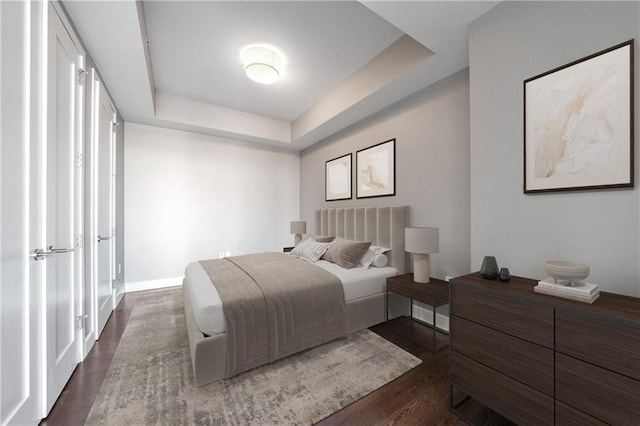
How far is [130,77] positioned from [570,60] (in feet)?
12.1

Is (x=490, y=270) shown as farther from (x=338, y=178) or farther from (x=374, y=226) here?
(x=338, y=178)

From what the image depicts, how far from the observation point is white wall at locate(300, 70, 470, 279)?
2357 mm

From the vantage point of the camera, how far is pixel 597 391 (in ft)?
3.15

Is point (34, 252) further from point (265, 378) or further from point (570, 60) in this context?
point (570, 60)

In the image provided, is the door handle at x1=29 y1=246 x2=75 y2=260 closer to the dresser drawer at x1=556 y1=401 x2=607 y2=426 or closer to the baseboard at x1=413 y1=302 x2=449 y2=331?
the dresser drawer at x1=556 y1=401 x2=607 y2=426

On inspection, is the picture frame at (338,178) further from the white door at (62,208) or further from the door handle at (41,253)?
the door handle at (41,253)

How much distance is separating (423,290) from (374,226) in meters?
1.15

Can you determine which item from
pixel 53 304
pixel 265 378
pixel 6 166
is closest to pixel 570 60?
pixel 265 378

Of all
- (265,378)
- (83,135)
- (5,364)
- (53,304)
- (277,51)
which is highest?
(277,51)

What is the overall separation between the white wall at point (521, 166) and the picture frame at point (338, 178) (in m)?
2.13

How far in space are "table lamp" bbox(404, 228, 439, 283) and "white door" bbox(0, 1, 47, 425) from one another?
2.69 m

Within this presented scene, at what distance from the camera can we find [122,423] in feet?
4.44

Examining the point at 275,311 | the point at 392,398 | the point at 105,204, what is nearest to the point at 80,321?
the point at 105,204

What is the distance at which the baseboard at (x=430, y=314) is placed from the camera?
244 centimetres
